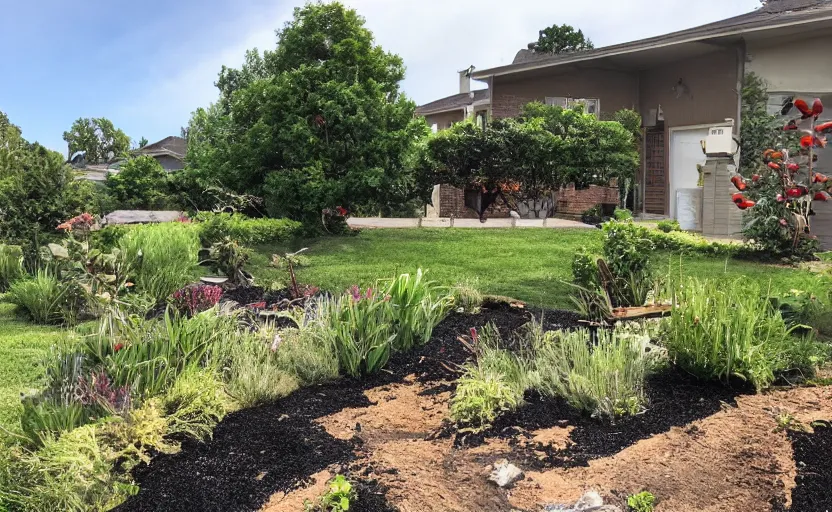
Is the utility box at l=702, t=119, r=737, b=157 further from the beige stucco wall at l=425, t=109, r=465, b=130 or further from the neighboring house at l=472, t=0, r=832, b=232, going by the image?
the beige stucco wall at l=425, t=109, r=465, b=130

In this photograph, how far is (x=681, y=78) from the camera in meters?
16.1

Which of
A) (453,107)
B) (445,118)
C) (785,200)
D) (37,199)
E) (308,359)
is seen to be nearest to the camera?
(308,359)

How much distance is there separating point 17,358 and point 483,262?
5.86 meters

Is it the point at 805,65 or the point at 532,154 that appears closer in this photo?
the point at 805,65

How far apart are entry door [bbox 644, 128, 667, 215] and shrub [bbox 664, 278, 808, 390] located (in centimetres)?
1395

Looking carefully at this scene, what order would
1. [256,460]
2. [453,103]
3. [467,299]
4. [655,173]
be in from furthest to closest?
[453,103] < [655,173] < [467,299] < [256,460]

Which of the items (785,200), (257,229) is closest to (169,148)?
(257,229)

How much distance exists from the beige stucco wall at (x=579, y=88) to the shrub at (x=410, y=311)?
1364 cm

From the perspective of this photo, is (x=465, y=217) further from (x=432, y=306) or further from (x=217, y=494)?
(x=217, y=494)

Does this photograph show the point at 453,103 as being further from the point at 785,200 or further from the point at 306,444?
the point at 306,444

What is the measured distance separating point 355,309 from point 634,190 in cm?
1439

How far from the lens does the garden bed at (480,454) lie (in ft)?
8.32

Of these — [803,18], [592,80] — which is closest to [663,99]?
[592,80]

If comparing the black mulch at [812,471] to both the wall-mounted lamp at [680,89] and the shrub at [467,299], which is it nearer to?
the shrub at [467,299]
